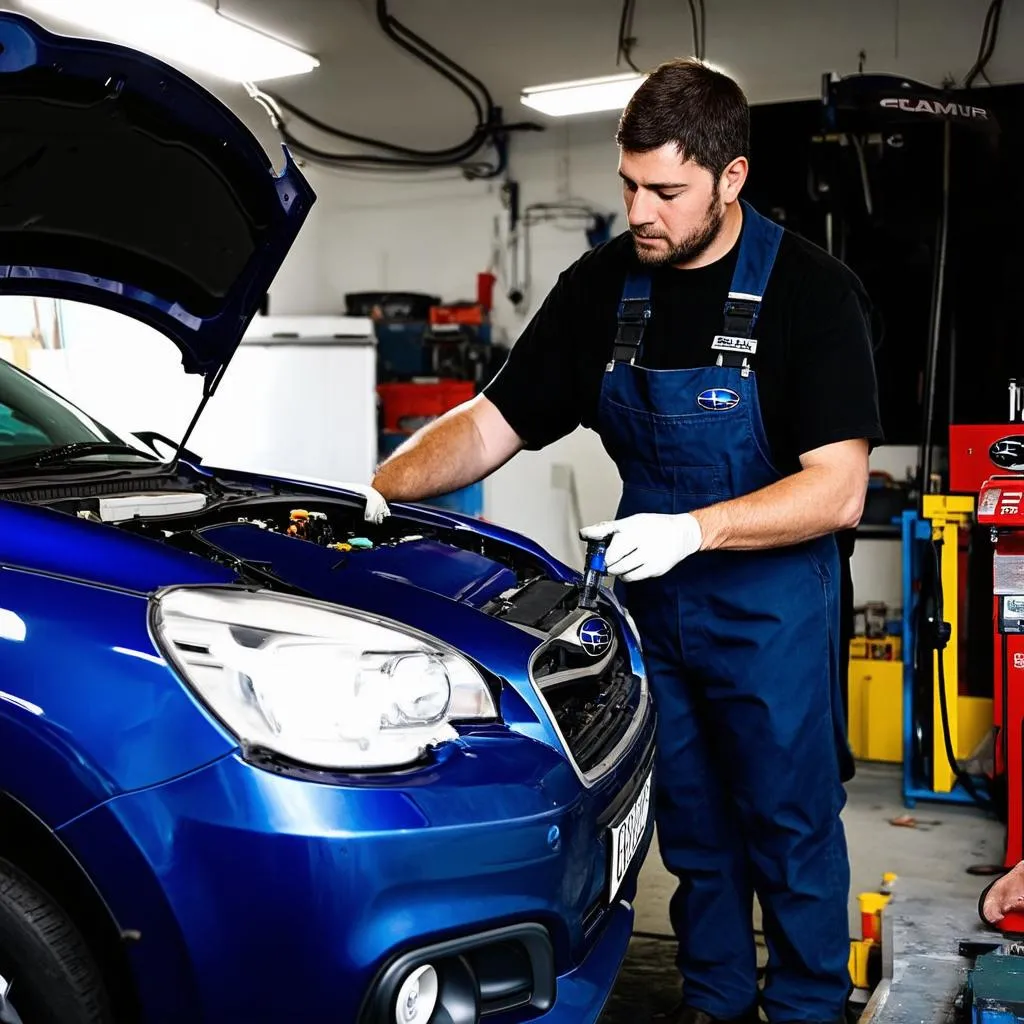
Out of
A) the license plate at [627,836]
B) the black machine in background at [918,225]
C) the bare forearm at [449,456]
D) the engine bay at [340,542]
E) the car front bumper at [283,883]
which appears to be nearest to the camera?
the car front bumper at [283,883]

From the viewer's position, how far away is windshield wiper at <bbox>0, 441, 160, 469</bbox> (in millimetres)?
1805

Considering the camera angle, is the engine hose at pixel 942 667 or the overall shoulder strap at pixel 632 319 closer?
the overall shoulder strap at pixel 632 319

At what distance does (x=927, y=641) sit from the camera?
367cm

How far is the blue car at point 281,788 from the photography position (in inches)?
43.5

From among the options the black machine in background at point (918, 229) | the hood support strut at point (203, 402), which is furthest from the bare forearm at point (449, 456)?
the black machine in background at point (918, 229)

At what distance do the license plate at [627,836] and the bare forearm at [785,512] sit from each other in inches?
14.9

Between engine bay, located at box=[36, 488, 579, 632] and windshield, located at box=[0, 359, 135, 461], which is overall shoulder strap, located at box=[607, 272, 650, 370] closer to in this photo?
engine bay, located at box=[36, 488, 579, 632]

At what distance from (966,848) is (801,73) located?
4.01m

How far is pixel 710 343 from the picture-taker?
1.91 m

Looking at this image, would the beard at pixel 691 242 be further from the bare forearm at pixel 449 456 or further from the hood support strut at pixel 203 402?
the hood support strut at pixel 203 402

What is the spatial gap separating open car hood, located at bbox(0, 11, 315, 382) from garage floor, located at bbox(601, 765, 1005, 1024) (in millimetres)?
1414

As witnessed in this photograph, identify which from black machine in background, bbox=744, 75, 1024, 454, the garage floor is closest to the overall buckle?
the garage floor

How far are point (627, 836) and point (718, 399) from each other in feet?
2.33

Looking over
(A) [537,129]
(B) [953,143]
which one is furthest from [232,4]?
(B) [953,143]
